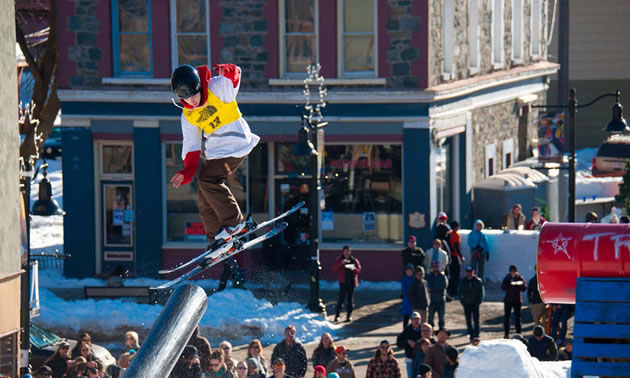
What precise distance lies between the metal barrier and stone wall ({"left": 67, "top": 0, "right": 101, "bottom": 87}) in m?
18.8

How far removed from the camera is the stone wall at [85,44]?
2602cm

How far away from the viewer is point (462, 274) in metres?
24.7

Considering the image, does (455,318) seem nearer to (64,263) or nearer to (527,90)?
(64,263)

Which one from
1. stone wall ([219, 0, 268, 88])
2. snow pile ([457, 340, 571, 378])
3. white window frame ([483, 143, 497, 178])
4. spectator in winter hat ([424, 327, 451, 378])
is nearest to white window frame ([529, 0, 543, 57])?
white window frame ([483, 143, 497, 178])

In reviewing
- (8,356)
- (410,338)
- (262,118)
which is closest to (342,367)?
(410,338)

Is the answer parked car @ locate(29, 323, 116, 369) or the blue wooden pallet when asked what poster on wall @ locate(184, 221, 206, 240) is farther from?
the blue wooden pallet

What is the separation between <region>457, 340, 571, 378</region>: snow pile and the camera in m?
11.3

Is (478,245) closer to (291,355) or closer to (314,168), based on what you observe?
(314,168)

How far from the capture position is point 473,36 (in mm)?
29297

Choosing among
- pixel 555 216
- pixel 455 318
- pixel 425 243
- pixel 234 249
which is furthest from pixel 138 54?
pixel 234 249

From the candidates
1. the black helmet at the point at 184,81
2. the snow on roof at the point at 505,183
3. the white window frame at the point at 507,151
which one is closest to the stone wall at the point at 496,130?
the white window frame at the point at 507,151

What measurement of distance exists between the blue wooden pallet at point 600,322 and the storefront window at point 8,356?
25.1ft

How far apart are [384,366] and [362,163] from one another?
10238 mm

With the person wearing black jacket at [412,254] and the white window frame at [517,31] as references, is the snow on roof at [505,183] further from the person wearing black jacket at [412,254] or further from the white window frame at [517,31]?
the person wearing black jacket at [412,254]
